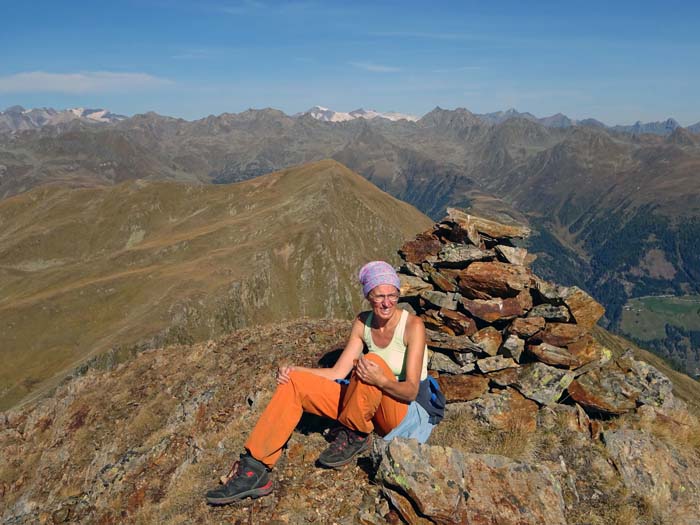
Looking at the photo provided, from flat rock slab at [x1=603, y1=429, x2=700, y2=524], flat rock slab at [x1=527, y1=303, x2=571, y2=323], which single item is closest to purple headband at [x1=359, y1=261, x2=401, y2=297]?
flat rock slab at [x1=527, y1=303, x2=571, y2=323]

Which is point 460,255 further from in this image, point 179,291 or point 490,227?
point 179,291

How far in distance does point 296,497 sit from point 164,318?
118187 mm

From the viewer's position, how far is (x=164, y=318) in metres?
117

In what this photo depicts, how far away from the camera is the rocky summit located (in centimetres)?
940

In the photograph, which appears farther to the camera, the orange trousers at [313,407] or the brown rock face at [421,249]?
the brown rock face at [421,249]

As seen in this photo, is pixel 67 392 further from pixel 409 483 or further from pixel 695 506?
pixel 695 506

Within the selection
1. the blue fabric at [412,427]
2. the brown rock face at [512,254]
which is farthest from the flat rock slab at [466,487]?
the brown rock face at [512,254]

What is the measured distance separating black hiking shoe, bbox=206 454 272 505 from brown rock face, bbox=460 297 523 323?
9.34 metres

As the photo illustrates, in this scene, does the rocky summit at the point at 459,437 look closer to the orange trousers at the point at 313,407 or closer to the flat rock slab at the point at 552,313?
the flat rock slab at the point at 552,313

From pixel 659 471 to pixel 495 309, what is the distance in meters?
6.55

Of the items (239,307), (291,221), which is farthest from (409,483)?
(291,221)

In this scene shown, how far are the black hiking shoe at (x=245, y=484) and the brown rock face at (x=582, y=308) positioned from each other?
11698 millimetres

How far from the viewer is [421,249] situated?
1950 cm

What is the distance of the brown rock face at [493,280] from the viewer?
15.7 meters
